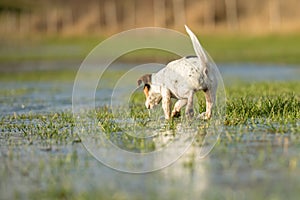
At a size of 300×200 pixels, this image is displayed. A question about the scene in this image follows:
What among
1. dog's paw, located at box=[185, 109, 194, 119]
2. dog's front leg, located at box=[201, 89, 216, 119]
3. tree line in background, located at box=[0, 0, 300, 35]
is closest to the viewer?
dog's front leg, located at box=[201, 89, 216, 119]

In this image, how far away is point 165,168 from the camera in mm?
8102

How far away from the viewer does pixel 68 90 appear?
21.5m

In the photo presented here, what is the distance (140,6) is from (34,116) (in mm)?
65829

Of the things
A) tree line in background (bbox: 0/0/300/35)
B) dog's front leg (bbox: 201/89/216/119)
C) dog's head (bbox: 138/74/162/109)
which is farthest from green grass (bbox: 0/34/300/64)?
dog's front leg (bbox: 201/89/216/119)

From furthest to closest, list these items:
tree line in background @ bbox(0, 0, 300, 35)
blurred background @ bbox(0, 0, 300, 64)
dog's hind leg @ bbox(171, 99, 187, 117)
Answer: tree line in background @ bbox(0, 0, 300, 35) → blurred background @ bbox(0, 0, 300, 64) → dog's hind leg @ bbox(171, 99, 187, 117)

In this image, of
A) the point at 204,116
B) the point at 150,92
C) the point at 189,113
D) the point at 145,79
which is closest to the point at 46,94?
the point at 150,92

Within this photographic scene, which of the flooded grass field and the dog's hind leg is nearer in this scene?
the flooded grass field

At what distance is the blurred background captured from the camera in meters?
45.8

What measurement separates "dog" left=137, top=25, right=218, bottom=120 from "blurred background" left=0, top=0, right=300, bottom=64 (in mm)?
22824

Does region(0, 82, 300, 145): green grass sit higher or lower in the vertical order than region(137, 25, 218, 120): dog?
lower

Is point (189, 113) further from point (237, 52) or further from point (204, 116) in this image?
point (237, 52)

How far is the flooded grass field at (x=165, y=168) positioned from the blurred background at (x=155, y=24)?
22383mm

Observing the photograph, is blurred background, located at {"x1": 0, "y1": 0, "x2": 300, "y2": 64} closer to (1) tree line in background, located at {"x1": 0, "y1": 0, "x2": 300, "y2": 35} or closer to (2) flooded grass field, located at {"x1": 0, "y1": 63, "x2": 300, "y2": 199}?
(1) tree line in background, located at {"x1": 0, "y1": 0, "x2": 300, "y2": 35}

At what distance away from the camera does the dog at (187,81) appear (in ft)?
34.9
